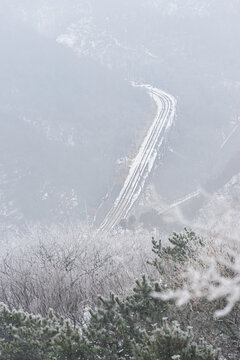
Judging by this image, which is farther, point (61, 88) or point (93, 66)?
point (93, 66)

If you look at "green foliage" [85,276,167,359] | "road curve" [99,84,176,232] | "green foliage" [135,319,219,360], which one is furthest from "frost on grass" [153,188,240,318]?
"road curve" [99,84,176,232]

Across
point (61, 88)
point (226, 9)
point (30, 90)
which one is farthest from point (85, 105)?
point (226, 9)

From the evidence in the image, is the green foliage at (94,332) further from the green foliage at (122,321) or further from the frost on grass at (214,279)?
the frost on grass at (214,279)

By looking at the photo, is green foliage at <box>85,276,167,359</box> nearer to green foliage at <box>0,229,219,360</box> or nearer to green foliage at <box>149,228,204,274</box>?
green foliage at <box>0,229,219,360</box>

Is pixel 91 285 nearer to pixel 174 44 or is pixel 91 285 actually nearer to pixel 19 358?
pixel 19 358

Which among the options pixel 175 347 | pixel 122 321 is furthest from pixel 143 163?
pixel 175 347

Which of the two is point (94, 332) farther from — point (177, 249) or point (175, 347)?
point (177, 249)
